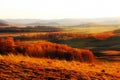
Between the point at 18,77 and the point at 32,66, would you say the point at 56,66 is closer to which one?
the point at 32,66

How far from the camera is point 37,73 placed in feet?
41.7

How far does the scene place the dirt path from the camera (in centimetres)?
1225

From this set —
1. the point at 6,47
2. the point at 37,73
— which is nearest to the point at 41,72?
the point at 37,73

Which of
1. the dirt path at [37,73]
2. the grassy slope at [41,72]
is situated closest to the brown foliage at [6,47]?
the grassy slope at [41,72]

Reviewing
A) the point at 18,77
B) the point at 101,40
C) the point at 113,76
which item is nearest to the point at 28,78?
the point at 18,77

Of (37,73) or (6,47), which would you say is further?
(6,47)

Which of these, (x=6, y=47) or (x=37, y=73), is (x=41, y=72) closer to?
(x=37, y=73)

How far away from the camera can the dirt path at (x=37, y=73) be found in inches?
482

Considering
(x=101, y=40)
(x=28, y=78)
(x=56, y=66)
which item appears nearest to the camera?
(x=28, y=78)

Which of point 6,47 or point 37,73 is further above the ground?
point 37,73

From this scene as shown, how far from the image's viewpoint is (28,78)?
474 inches

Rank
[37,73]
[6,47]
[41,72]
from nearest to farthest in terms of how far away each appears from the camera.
A: [37,73] → [41,72] → [6,47]

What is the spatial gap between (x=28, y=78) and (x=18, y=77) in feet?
1.30

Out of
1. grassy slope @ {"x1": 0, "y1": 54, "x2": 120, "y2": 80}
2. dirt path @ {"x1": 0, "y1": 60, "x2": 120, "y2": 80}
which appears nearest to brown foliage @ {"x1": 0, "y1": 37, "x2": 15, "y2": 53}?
grassy slope @ {"x1": 0, "y1": 54, "x2": 120, "y2": 80}
